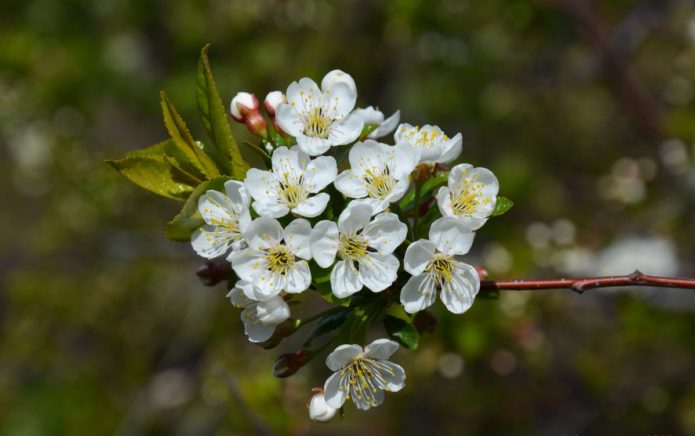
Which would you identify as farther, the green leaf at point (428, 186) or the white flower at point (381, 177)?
the green leaf at point (428, 186)

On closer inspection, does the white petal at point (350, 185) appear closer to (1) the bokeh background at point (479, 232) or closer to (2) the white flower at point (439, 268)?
Answer: (2) the white flower at point (439, 268)

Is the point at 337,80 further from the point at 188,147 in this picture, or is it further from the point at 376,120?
the point at 188,147

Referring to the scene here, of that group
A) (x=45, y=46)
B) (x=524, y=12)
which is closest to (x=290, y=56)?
(x=45, y=46)

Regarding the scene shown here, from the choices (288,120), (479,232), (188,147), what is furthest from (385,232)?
(479,232)

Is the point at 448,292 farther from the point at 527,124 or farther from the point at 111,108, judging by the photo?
the point at 111,108

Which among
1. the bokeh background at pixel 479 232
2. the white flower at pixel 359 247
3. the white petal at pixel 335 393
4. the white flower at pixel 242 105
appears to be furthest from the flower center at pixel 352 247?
the bokeh background at pixel 479 232

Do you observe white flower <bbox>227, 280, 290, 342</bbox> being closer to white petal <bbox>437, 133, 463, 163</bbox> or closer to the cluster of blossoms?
the cluster of blossoms
